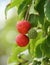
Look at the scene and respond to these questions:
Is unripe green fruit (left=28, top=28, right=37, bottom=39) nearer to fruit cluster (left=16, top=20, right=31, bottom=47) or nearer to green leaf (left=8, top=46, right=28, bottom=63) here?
fruit cluster (left=16, top=20, right=31, bottom=47)

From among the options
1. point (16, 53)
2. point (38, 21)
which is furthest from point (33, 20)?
point (16, 53)

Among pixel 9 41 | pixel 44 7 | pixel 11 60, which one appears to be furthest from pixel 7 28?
pixel 44 7

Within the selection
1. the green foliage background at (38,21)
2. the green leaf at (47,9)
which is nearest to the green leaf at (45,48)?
the green foliage background at (38,21)

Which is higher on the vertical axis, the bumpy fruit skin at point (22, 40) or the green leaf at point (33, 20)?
the green leaf at point (33, 20)

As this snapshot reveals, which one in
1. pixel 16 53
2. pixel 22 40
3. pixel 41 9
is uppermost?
pixel 41 9

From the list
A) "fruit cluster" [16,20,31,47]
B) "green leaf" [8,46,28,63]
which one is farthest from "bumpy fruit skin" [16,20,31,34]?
"green leaf" [8,46,28,63]

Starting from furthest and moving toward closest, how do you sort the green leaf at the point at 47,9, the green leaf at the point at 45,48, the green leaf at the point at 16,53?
the green leaf at the point at 16,53 < the green leaf at the point at 45,48 < the green leaf at the point at 47,9

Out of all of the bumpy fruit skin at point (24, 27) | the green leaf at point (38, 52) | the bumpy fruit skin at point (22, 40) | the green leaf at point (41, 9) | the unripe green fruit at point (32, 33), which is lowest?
the green leaf at point (38, 52)

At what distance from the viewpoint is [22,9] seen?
3.92 ft

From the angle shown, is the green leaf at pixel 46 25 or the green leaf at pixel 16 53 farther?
the green leaf at pixel 16 53

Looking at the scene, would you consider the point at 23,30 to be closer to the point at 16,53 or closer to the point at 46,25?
the point at 46,25

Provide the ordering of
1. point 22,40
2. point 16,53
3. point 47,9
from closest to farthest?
point 47,9, point 22,40, point 16,53

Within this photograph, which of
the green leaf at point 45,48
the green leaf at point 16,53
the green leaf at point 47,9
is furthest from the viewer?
the green leaf at point 16,53

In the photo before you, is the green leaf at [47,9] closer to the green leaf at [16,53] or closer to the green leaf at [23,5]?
the green leaf at [23,5]
